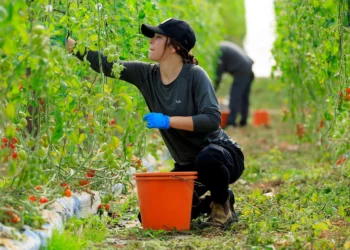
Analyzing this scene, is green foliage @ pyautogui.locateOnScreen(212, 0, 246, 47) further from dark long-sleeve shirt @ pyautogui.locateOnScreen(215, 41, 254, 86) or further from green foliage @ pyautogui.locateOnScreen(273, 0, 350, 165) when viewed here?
green foliage @ pyautogui.locateOnScreen(273, 0, 350, 165)

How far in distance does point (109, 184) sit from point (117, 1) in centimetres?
115

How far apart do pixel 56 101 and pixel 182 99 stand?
71 centimetres

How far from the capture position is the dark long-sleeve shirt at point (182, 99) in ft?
15.0

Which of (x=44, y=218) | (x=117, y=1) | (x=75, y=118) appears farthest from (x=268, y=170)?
(x=44, y=218)

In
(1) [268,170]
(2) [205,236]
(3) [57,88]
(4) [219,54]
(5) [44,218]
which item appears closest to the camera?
(5) [44,218]

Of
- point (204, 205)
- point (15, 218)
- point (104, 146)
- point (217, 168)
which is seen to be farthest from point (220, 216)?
point (15, 218)

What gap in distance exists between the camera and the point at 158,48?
186 inches

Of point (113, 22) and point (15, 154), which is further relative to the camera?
point (113, 22)

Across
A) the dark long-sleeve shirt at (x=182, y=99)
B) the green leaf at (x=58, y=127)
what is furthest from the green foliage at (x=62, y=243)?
the dark long-sleeve shirt at (x=182, y=99)

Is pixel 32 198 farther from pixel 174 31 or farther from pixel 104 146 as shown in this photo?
pixel 174 31

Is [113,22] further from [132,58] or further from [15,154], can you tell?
[15,154]

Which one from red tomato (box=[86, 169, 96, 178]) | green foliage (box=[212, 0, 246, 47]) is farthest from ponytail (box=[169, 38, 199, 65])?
green foliage (box=[212, 0, 246, 47])

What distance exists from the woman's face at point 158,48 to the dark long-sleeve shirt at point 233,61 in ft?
28.2

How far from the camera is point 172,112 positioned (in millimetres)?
4680
